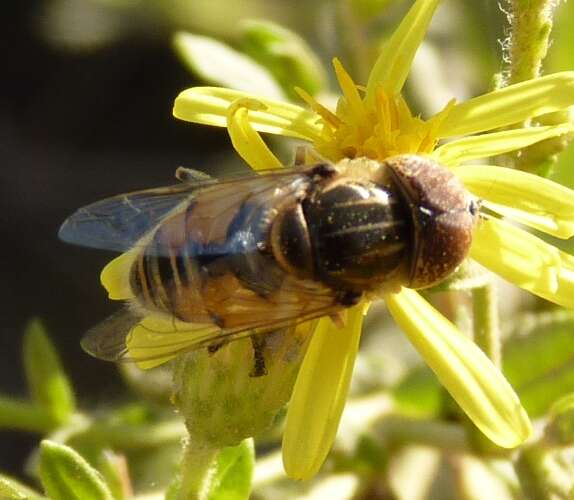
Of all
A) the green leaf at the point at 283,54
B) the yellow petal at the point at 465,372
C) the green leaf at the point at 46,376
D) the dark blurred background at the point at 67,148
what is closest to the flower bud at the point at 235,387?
the yellow petal at the point at 465,372

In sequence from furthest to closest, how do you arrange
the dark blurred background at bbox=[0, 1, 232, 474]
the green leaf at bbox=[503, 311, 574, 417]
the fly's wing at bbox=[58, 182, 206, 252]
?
the dark blurred background at bbox=[0, 1, 232, 474], the green leaf at bbox=[503, 311, 574, 417], the fly's wing at bbox=[58, 182, 206, 252]

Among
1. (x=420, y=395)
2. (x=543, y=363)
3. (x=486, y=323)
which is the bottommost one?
(x=420, y=395)

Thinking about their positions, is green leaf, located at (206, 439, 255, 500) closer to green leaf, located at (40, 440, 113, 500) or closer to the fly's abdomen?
green leaf, located at (40, 440, 113, 500)

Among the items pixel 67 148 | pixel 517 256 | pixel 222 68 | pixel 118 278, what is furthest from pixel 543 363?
pixel 67 148

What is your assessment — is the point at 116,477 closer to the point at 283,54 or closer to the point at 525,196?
the point at 525,196

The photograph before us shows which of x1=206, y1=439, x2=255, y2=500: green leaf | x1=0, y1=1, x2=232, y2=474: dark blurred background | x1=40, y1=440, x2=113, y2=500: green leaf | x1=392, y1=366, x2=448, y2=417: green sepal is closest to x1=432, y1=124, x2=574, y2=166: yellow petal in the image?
x1=206, y1=439, x2=255, y2=500: green leaf

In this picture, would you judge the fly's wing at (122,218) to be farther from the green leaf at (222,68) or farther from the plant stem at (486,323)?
the green leaf at (222,68)
